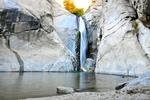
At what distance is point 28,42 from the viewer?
39750 millimetres

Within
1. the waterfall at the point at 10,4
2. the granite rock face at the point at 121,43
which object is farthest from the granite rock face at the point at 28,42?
the granite rock face at the point at 121,43

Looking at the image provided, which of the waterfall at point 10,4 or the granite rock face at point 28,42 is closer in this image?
the granite rock face at point 28,42

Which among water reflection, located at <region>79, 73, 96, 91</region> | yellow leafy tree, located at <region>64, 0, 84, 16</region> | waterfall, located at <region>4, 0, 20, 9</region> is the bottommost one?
water reflection, located at <region>79, 73, 96, 91</region>

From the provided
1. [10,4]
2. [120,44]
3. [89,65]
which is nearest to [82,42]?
[89,65]

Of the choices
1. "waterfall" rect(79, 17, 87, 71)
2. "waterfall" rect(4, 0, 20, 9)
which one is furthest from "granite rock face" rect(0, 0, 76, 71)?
"waterfall" rect(79, 17, 87, 71)

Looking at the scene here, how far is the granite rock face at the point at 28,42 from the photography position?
123ft

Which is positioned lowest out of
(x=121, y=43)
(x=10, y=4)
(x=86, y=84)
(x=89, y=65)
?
(x=86, y=84)

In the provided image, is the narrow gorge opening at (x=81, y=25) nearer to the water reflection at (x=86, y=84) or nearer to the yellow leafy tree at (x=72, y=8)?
the yellow leafy tree at (x=72, y=8)

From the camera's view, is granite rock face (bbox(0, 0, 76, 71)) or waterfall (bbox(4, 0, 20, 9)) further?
waterfall (bbox(4, 0, 20, 9))

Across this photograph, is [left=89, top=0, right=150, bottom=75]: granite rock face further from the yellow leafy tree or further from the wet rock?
the yellow leafy tree

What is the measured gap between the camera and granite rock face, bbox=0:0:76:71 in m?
37.4

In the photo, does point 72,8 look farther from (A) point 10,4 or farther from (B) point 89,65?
(A) point 10,4

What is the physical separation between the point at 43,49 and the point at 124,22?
916cm

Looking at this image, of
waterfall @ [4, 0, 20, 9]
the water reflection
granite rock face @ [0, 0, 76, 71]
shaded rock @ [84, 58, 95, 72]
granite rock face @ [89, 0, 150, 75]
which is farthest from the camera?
shaded rock @ [84, 58, 95, 72]
